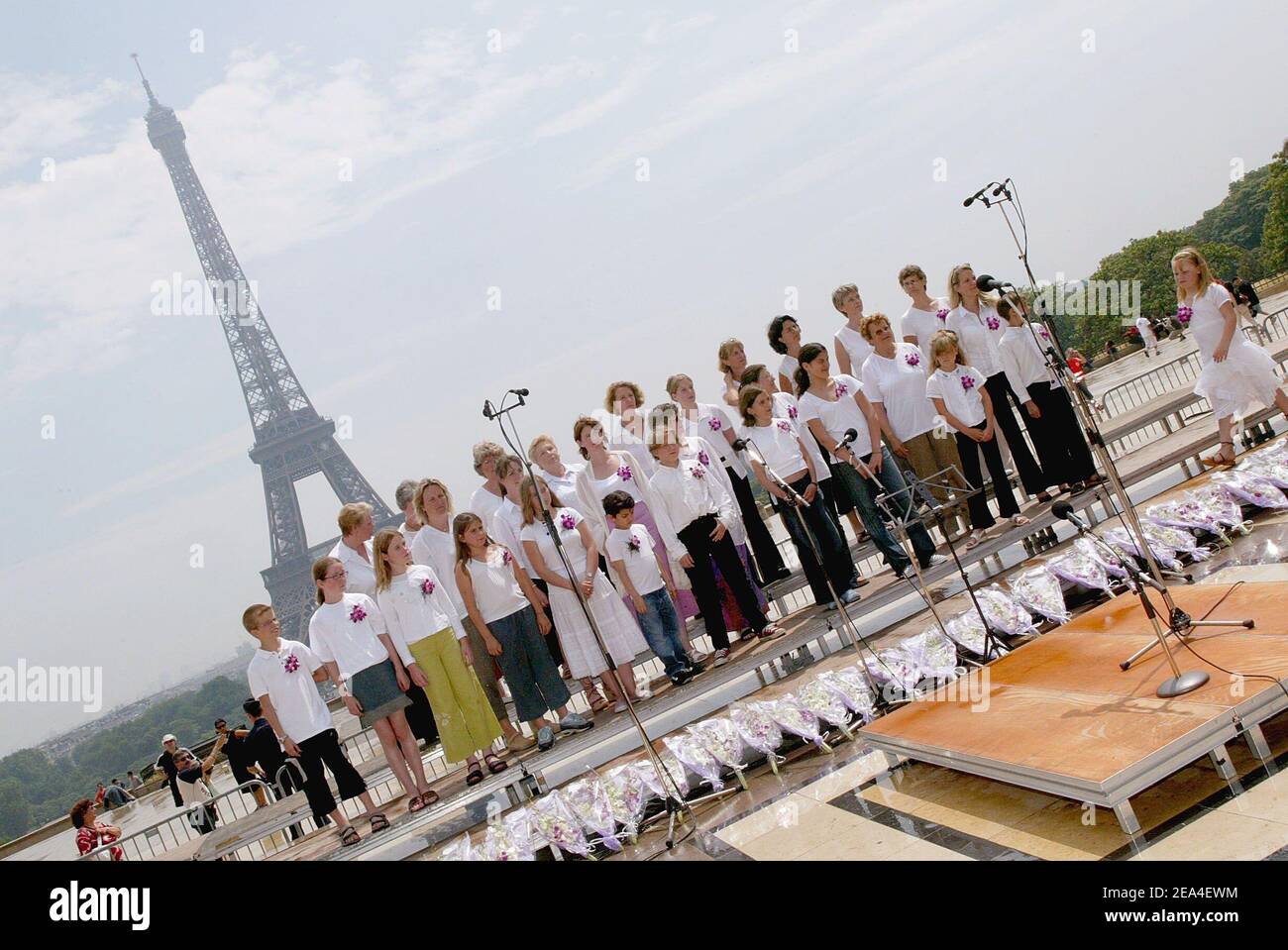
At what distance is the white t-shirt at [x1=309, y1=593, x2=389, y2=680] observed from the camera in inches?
233

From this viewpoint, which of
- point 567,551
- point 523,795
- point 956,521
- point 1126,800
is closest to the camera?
point 1126,800

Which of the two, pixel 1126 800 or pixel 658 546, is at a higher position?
pixel 658 546

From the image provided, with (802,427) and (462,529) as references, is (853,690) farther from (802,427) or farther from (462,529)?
(462,529)

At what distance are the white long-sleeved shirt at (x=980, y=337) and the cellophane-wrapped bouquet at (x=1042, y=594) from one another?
6.42 ft

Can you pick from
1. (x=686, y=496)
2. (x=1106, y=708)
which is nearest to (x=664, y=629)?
(x=686, y=496)

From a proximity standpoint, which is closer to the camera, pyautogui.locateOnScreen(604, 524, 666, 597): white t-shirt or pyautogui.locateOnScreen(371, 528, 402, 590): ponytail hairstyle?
pyautogui.locateOnScreen(371, 528, 402, 590): ponytail hairstyle

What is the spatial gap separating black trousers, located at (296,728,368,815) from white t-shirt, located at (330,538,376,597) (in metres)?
0.87

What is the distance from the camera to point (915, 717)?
4742mm

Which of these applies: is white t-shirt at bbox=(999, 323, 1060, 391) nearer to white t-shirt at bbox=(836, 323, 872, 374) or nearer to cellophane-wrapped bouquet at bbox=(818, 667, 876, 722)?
white t-shirt at bbox=(836, 323, 872, 374)

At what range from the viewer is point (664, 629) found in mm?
Answer: 6402

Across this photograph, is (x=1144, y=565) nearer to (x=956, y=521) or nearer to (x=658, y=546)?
(x=956, y=521)

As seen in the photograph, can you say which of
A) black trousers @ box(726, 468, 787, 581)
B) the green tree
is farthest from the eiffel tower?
the green tree

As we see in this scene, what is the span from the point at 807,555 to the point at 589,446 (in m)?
1.63

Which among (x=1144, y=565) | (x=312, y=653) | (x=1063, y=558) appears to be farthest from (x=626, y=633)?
(x=1144, y=565)
